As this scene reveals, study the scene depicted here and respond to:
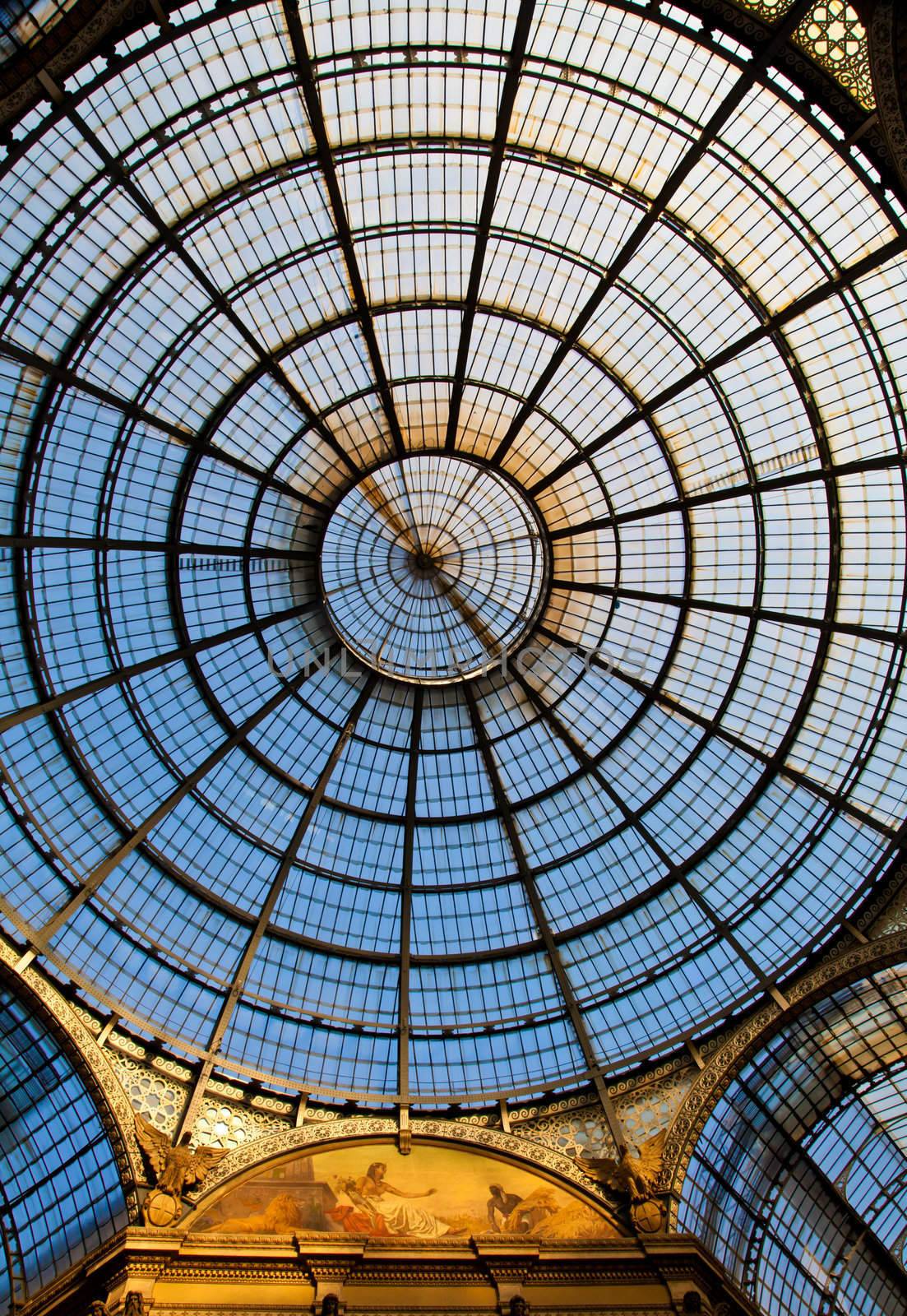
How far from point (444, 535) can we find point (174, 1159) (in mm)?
20703

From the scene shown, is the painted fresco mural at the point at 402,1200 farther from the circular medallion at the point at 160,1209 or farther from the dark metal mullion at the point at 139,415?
the dark metal mullion at the point at 139,415

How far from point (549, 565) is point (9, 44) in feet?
70.9

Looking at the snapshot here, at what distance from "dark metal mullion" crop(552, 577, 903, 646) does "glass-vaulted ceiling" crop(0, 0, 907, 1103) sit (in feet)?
0.67

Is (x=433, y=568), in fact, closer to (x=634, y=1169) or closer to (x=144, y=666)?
(x=144, y=666)

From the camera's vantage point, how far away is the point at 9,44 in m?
18.8

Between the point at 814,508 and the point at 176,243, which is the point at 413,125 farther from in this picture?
the point at 814,508

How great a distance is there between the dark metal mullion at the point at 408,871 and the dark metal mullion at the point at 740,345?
29.5ft

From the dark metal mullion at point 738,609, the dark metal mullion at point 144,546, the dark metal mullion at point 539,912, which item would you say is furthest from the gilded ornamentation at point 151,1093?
the dark metal mullion at point 738,609

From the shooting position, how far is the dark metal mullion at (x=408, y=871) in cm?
3370

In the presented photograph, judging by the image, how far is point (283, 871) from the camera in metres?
34.9

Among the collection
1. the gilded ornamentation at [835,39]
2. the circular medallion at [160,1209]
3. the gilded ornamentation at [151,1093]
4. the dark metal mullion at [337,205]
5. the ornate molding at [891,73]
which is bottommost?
the circular medallion at [160,1209]

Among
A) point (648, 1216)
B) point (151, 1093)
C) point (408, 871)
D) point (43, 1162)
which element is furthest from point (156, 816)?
point (648, 1216)

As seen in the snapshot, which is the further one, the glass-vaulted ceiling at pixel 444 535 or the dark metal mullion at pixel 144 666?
the dark metal mullion at pixel 144 666

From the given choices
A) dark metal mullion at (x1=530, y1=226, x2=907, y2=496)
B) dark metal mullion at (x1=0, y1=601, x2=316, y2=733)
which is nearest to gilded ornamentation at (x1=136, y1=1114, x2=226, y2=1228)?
dark metal mullion at (x1=0, y1=601, x2=316, y2=733)
